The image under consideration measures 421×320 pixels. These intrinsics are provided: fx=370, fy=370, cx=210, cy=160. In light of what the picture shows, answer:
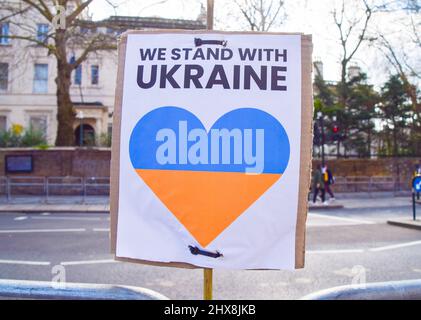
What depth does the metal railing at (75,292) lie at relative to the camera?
158cm

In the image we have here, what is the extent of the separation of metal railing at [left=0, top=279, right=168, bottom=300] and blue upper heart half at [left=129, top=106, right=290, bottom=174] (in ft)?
1.89

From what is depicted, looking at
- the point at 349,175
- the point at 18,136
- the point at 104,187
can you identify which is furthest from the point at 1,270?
the point at 349,175

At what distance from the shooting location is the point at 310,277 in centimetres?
532

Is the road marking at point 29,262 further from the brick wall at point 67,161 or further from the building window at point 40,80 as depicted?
the building window at point 40,80

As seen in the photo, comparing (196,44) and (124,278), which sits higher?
(196,44)

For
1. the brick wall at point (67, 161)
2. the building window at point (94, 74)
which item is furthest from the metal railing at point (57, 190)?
the building window at point (94, 74)

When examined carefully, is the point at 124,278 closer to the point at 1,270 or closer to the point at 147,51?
the point at 1,270

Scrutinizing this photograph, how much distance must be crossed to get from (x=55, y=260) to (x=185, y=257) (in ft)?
17.4

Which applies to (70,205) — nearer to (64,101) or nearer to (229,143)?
(64,101)

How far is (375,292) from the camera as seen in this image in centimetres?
161

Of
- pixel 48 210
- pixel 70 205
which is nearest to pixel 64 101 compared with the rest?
pixel 70 205

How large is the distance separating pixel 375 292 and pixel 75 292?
130 cm

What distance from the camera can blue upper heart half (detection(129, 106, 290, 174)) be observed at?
1749mm

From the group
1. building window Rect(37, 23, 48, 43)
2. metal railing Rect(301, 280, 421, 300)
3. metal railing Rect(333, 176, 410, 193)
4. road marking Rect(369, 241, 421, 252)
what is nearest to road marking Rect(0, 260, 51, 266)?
metal railing Rect(301, 280, 421, 300)
